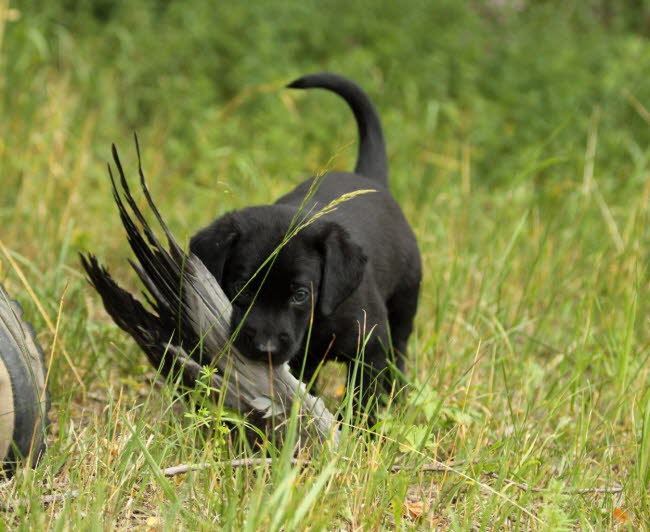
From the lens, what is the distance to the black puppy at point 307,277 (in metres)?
2.91

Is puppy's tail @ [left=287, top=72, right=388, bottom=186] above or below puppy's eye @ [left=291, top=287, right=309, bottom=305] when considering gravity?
above

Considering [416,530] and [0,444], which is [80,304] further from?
[416,530]

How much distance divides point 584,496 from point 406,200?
3.07 metres

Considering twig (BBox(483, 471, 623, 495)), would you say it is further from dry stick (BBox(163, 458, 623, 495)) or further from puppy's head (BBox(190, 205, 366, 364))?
puppy's head (BBox(190, 205, 366, 364))

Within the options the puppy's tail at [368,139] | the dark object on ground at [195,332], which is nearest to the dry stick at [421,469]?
the dark object on ground at [195,332]

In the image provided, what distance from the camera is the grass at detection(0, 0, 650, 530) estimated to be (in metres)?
2.61

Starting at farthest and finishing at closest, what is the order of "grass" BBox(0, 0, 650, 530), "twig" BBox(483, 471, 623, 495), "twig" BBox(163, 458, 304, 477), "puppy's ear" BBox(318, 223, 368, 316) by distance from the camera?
"puppy's ear" BBox(318, 223, 368, 316)
"twig" BBox(483, 471, 623, 495)
"grass" BBox(0, 0, 650, 530)
"twig" BBox(163, 458, 304, 477)

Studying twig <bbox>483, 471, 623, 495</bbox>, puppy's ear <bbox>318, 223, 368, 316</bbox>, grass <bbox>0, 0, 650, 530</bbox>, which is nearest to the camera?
grass <bbox>0, 0, 650, 530</bbox>

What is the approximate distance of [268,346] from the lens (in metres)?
2.78

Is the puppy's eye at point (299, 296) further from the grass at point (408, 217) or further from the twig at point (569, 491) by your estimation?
the twig at point (569, 491)

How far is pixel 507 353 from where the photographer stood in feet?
13.0

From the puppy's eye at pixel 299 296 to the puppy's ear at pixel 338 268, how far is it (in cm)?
5

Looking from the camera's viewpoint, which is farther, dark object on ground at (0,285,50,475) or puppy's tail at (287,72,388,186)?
puppy's tail at (287,72,388,186)

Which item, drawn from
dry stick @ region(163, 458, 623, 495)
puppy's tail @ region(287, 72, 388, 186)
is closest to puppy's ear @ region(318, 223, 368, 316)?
dry stick @ region(163, 458, 623, 495)
